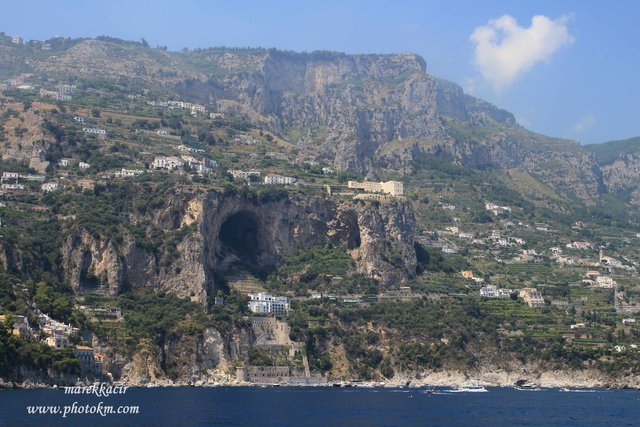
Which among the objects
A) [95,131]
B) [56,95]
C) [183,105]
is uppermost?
[183,105]

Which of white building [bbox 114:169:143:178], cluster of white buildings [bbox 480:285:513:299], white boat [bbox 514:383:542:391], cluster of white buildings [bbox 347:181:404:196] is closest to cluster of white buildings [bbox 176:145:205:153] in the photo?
white building [bbox 114:169:143:178]

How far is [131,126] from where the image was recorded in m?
162

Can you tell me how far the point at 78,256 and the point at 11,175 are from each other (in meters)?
22.8

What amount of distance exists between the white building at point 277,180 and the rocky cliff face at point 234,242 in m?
8.50

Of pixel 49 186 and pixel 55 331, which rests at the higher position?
pixel 49 186

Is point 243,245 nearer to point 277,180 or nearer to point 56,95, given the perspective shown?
point 277,180

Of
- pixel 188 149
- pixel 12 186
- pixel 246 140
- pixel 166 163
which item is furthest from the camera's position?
pixel 246 140

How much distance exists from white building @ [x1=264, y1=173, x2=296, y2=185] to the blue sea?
40.1 m

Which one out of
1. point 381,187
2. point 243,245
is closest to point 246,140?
point 381,187

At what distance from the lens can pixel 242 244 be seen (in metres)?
140

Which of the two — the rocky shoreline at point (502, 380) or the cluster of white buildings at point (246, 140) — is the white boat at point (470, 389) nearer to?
the rocky shoreline at point (502, 380)

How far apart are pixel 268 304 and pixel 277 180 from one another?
27.6m

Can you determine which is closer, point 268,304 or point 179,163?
point 268,304

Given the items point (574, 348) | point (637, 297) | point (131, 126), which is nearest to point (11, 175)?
point (131, 126)
